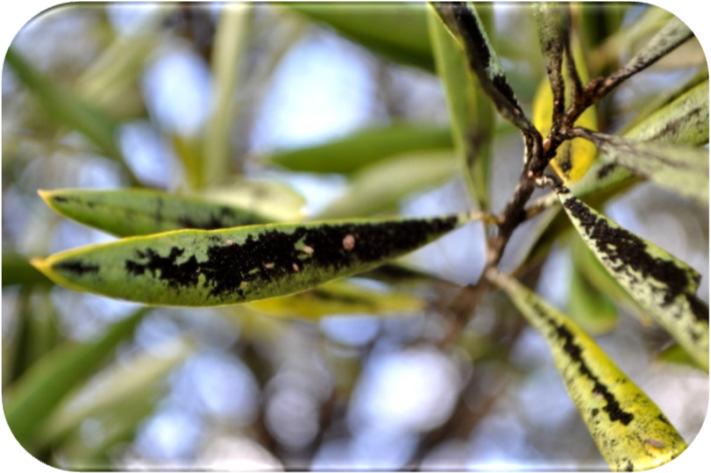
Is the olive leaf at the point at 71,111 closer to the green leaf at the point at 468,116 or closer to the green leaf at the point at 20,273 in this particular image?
the green leaf at the point at 20,273

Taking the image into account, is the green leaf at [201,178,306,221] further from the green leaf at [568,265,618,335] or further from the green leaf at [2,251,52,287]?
the green leaf at [568,265,618,335]

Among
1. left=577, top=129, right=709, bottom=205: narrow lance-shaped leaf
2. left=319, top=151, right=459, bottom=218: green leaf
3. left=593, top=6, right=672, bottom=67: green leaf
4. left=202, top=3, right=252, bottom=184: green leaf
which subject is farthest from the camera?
left=202, top=3, right=252, bottom=184: green leaf

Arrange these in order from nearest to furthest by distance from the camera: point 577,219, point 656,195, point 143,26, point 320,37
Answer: point 577,219 < point 143,26 < point 656,195 < point 320,37

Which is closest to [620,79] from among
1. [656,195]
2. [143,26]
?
[143,26]

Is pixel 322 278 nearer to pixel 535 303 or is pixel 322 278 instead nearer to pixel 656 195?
pixel 535 303

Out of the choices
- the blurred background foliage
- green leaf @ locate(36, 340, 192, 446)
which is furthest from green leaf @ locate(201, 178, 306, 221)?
green leaf @ locate(36, 340, 192, 446)

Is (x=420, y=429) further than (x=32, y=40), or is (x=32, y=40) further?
(x=32, y=40)
